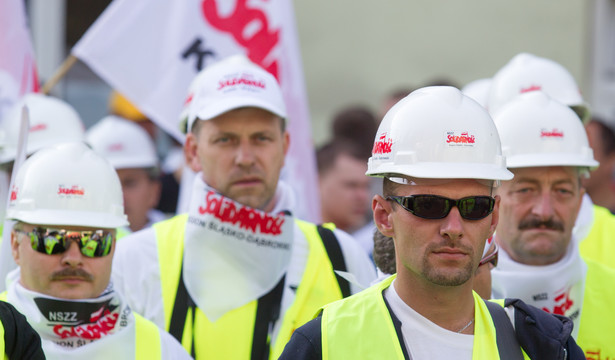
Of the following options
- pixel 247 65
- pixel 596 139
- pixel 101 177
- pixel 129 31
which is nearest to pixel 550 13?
pixel 596 139

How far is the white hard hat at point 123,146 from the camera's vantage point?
7621 mm

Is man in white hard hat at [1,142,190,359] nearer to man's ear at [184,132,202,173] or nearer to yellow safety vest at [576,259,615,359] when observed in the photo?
man's ear at [184,132,202,173]

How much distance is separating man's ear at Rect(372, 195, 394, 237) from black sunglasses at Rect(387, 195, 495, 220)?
5.5 inches

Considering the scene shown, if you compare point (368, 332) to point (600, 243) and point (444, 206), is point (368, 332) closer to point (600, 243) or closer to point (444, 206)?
point (444, 206)

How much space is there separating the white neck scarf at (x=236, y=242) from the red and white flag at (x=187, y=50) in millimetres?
1423

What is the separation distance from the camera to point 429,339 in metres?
3.31

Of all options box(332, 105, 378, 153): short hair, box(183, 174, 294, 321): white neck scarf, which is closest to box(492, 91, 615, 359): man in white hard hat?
box(183, 174, 294, 321): white neck scarf

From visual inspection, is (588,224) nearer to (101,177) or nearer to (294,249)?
(294,249)

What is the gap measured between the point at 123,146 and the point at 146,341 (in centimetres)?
367

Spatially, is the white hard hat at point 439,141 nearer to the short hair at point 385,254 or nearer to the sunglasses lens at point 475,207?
the sunglasses lens at point 475,207

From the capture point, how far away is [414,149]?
3387 millimetres

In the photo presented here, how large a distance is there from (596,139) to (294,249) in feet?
9.75

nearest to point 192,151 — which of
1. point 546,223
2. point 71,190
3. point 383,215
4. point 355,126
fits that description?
point 71,190

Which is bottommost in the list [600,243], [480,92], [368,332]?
[600,243]
